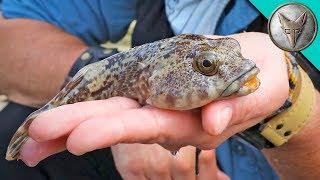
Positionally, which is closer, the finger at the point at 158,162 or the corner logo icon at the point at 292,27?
the corner logo icon at the point at 292,27

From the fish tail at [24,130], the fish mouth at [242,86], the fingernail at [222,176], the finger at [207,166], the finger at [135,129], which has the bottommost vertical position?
the fingernail at [222,176]

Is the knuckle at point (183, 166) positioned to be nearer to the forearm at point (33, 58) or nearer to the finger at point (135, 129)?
the finger at point (135, 129)

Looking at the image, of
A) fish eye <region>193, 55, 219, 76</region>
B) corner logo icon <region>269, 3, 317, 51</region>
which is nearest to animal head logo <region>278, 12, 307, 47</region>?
corner logo icon <region>269, 3, 317, 51</region>

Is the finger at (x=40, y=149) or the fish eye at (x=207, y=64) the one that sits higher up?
the fish eye at (x=207, y=64)

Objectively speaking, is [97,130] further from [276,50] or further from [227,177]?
[227,177]

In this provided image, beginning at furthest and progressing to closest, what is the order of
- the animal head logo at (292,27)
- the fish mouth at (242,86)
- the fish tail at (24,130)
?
the animal head logo at (292,27) → the fish tail at (24,130) → the fish mouth at (242,86)

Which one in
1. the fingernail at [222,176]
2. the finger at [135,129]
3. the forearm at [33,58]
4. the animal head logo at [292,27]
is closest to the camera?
the finger at [135,129]

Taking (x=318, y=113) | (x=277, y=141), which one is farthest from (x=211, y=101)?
(x=318, y=113)

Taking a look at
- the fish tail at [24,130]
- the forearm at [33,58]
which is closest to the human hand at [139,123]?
the fish tail at [24,130]
